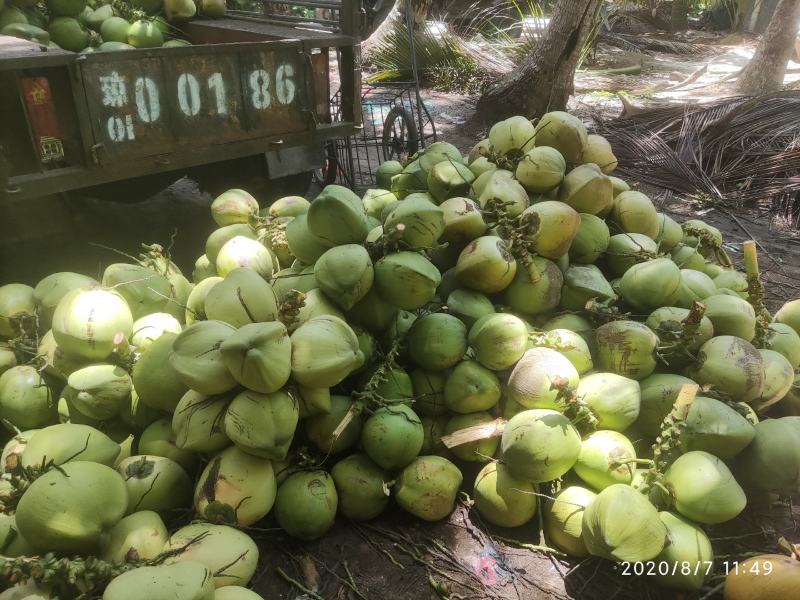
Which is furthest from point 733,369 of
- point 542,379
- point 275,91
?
point 275,91

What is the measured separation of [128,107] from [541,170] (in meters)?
2.10

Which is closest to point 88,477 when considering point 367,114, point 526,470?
point 526,470

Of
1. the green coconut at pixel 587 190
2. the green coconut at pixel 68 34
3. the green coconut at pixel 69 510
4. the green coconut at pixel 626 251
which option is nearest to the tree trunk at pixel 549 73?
the green coconut at pixel 587 190

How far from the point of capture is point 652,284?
255 cm

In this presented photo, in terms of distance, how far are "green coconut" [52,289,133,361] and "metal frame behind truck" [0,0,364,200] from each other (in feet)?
3.40

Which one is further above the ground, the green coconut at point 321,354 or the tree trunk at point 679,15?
the tree trunk at point 679,15

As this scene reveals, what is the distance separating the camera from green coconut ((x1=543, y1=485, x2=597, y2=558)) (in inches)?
82.0

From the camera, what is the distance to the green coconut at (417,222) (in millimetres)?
2338

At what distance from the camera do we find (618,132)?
7.50 metres

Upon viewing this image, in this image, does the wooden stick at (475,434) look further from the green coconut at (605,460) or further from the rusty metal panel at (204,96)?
the rusty metal panel at (204,96)

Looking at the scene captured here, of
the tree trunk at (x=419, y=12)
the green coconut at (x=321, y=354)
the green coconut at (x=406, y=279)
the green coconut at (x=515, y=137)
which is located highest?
the tree trunk at (x=419, y=12)

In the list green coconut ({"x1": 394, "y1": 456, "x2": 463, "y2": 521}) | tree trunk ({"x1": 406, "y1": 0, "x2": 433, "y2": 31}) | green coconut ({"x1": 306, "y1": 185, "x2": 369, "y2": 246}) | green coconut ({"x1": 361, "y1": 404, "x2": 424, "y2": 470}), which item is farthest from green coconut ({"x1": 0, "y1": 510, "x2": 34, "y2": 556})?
tree trunk ({"x1": 406, "y1": 0, "x2": 433, "y2": 31})

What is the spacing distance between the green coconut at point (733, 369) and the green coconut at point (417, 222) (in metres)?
1.18

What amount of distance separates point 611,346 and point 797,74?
12.7 metres
